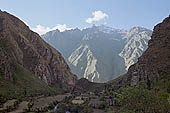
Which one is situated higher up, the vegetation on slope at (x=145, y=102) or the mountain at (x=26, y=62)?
the mountain at (x=26, y=62)

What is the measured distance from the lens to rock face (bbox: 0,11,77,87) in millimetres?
114562

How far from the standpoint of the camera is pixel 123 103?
49156 millimetres

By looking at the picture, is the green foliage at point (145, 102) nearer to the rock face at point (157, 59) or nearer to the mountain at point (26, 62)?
the rock face at point (157, 59)

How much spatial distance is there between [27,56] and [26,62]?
5689 mm

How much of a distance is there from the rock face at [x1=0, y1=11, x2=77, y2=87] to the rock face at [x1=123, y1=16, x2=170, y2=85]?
6033 cm

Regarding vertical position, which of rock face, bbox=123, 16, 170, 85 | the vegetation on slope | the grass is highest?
rock face, bbox=123, 16, 170, 85

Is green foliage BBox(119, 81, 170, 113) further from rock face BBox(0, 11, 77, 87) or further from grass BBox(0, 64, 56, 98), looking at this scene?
rock face BBox(0, 11, 77, 87)

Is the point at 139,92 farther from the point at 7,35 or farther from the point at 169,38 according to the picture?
the point at 7,35

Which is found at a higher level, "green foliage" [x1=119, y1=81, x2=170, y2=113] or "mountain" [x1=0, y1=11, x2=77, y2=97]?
"mountain" [x1=0, y1=11, x2=77, y2=97]

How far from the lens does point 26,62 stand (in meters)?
136

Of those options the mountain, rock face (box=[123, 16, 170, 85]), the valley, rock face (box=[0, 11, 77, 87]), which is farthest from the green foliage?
rock face (box=[0, 11, 77, 87])

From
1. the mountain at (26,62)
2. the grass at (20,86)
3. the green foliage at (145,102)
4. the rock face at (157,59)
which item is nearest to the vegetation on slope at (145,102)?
the green foliage at (145,102)

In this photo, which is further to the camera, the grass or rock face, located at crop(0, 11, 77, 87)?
rock face, located at crop(0, 11, 77, 87)

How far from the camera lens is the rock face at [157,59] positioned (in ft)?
261
